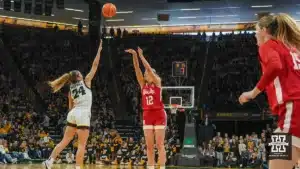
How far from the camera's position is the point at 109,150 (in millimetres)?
20672

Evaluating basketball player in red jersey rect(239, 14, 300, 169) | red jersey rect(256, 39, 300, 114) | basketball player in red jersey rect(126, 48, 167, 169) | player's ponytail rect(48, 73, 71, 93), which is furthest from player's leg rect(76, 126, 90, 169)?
red jersey rect(256, 39, 300, 114)

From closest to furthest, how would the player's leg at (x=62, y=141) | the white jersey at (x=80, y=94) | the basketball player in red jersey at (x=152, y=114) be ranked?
the player's leg at (x=62, y=141) → the white jersey at (x=80, y=94) → the basketball player in red jersey at (x=152, y=114)

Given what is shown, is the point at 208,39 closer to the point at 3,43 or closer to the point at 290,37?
the point at 3,43

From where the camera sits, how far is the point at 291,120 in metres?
3.63

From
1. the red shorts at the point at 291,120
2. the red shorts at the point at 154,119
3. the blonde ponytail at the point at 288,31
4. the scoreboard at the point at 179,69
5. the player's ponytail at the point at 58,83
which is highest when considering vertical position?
the scoreboard at the point at 179,69

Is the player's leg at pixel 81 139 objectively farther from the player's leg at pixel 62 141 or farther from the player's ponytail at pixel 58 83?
the player's ponytail at pixel 58 83

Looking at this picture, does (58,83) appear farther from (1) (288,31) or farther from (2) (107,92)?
(2) (107,92)

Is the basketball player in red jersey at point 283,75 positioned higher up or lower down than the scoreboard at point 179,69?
→ lower down

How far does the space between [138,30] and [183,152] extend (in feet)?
69.5

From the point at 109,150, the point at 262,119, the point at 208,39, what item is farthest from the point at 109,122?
the point at 208,39

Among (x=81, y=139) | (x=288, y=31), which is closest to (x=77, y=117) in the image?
(x=81, y=139)

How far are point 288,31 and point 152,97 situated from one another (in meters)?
5.92

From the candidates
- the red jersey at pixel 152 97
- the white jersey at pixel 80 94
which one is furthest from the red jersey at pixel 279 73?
the red jersey at pixel 152 97

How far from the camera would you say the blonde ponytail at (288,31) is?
3754 millimetres
